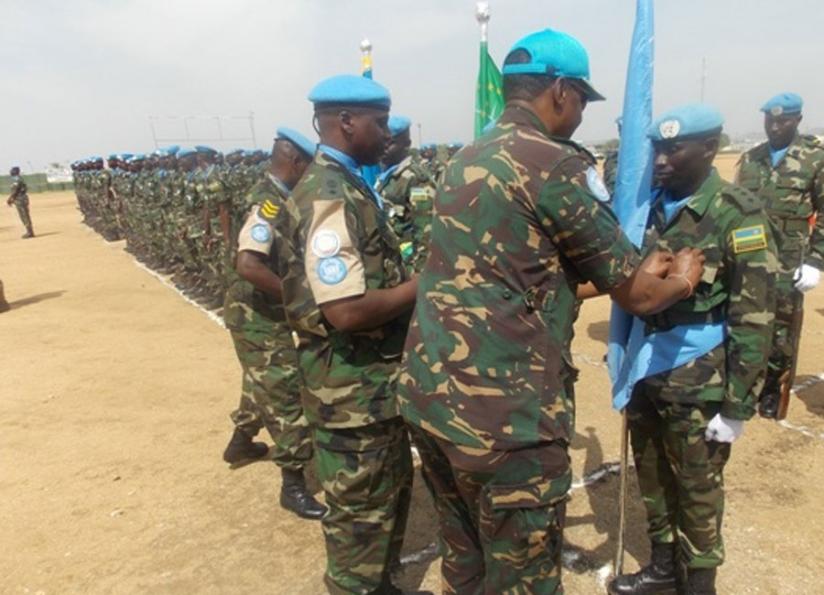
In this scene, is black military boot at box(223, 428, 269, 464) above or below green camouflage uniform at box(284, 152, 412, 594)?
below

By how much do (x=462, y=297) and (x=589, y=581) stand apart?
200 cm

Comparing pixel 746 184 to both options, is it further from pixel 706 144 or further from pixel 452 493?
pixel 452 493

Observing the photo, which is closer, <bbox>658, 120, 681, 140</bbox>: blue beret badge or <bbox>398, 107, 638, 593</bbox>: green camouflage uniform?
<bbox>398, 107, 638, 593</bbox>: green camouflage uniform

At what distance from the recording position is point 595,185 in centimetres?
164

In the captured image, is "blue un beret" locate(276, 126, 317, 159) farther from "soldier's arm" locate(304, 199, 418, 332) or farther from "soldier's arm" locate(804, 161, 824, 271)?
"soldier's arm" locate(804, 161, 824, 271)

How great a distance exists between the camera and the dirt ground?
3.15 metres

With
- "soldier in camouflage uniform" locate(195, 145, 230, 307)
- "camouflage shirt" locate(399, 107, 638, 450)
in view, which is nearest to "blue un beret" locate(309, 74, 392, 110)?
"camouflage shirt" locate(399, 107, 638, 450)

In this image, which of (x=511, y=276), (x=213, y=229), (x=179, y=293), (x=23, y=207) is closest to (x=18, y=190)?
(x=23, y=207)

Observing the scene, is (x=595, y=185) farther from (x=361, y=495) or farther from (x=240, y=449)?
(x=240, y=449)

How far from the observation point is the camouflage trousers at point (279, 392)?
12.2 feet

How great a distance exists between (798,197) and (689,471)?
373cm

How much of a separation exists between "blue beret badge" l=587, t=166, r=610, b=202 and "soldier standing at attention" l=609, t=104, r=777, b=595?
0.93 metres

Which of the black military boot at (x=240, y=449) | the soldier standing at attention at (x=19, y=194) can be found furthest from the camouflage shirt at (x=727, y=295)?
the soldier standing at attention at (x=19, y=194)

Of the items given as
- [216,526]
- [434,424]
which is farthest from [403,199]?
[434,424]
